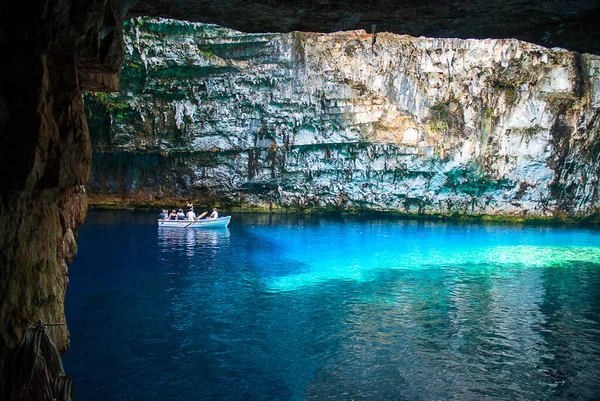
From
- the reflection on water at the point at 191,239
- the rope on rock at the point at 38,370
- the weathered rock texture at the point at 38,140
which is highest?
the weathered rock texture at the point at 38,140

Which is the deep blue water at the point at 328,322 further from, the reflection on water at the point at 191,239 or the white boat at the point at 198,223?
the white boat at the point at 198,223

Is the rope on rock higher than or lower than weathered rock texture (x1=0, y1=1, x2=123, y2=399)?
lower

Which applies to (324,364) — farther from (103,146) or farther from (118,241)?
(103,146)

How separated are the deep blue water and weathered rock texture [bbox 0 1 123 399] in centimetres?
548

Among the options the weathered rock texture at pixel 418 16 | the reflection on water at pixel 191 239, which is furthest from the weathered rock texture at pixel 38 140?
the reflection on water at pixel 191 239

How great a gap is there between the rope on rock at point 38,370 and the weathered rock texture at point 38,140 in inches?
3.2

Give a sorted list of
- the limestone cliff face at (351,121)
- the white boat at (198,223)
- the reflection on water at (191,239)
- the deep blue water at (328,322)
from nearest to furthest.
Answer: the deep blue water at (328,322), the reflection on water at (191,239), the white boat at (198,223), the limestone cliff face at (351,121)

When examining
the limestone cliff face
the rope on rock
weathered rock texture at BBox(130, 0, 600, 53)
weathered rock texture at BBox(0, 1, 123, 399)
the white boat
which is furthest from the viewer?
the limestone cliff face

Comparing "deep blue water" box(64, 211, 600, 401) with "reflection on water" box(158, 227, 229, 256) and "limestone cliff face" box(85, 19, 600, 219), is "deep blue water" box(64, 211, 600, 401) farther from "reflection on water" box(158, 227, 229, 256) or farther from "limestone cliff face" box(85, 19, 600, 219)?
"limestone cliff face" box(85, 19, 600, 219)

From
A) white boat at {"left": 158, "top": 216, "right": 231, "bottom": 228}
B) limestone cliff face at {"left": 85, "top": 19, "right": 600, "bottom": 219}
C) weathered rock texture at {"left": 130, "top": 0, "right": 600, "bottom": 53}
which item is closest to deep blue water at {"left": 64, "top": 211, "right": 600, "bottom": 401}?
white boat at {"left": 158, "top": 216, "right": 231, "bottom": 228}

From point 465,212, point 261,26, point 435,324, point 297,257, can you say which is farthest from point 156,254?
point 465,212

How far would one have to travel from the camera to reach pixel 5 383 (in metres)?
4.09

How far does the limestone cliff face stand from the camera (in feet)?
121

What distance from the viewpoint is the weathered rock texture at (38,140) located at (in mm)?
3809
